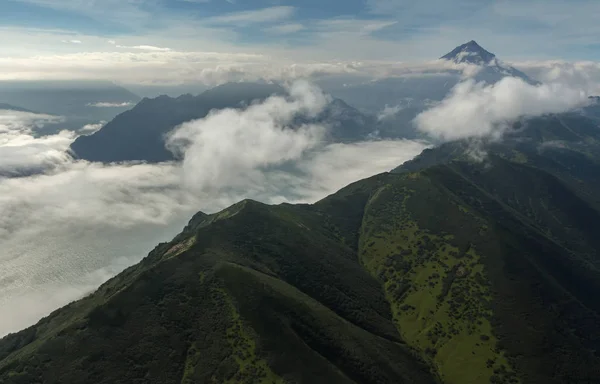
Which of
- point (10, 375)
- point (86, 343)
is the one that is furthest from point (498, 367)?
point (10, 375)

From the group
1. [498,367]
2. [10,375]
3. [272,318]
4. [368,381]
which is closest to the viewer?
[10,375]

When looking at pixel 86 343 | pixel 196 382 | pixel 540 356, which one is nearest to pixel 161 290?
pixel 86 343

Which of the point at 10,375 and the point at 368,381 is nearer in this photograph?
the point at 10,375

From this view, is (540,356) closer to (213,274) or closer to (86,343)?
(213,274)

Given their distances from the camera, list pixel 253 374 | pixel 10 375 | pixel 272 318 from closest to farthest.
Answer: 1. pixel 10 375
2. pixel 253 374
3. pixel 272 318

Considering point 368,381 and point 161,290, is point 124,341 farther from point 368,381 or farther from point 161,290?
point 368,381

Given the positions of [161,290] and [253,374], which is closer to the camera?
[253,374]

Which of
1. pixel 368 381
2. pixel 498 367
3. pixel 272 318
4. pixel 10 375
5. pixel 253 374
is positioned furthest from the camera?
pixel 498 367

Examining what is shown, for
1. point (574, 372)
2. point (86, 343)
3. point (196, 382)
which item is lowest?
point (574, 372)

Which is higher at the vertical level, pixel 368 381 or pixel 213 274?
pixel 213 274
